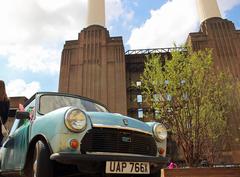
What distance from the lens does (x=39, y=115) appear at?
161 inches

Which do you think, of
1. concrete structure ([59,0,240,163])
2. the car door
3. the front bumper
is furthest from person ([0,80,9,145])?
concrete structure ([59,0,240,163])

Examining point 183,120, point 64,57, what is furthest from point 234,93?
point 64,57

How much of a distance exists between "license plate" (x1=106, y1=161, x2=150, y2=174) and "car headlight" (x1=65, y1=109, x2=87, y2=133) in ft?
1.83

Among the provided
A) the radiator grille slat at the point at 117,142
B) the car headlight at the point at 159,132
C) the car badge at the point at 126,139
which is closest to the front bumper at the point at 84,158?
the radiator grille slat at the point at 117,142

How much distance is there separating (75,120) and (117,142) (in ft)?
2.09

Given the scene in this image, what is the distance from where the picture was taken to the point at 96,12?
38.4m

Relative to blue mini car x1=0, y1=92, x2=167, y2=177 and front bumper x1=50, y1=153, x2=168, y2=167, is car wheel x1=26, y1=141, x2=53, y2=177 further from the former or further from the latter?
front bumper x1=50, y1=153, x2=168, y2=167

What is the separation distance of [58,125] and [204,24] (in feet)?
118

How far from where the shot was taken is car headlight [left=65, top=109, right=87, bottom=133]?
337 cm

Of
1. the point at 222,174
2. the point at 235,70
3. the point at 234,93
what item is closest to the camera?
the point at 222,174

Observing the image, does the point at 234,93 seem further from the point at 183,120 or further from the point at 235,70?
the point at 183,120

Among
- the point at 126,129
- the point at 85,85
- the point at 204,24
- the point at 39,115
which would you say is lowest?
the point at 126,129

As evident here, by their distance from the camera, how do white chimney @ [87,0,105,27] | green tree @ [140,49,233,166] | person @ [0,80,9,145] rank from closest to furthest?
person @ [0,80,9,145], green tree @ [140,49,233,166], white chimney @ [87,0,105,27]

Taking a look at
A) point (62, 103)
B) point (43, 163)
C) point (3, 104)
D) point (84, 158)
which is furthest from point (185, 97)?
point (43, 163)
